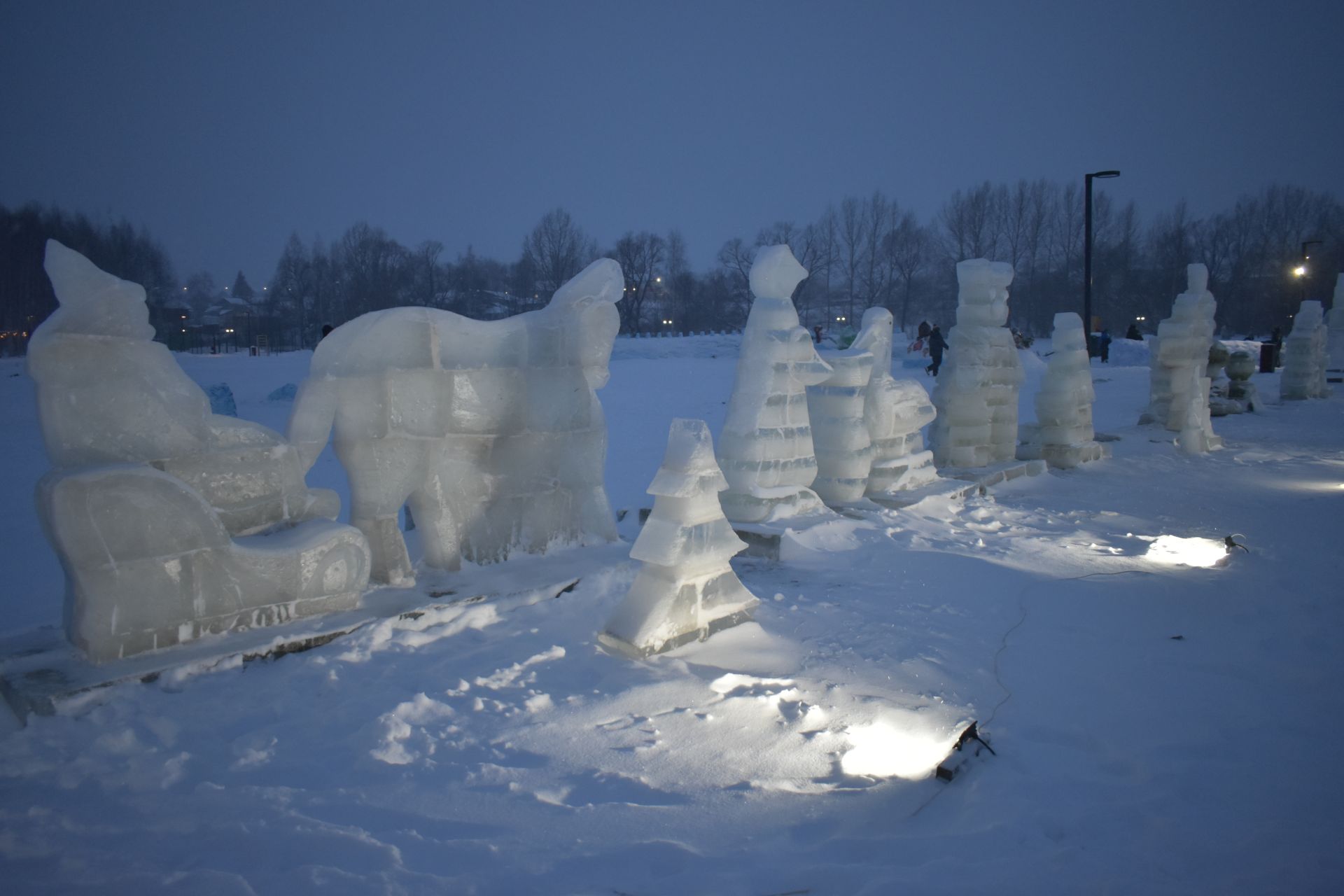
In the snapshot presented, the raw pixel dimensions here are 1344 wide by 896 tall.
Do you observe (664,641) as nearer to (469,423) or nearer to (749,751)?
(749,751)

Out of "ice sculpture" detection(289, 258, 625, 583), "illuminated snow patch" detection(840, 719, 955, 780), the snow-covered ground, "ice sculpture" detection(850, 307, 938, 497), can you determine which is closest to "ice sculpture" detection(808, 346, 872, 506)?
"ice sculpture" detection(850, 307, 938, 497)

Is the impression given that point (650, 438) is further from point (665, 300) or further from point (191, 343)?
point (665, 300)

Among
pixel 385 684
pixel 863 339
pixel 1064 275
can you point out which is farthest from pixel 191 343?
pixel 1064 275

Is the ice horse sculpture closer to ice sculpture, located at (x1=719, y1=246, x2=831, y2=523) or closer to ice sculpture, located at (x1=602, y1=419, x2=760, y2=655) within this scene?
ice sculpture, located at (x1=602, y1=419, x2=760, y2=655)

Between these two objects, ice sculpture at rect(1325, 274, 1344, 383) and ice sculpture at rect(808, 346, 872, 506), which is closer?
ice sculpture at rect(808, 346, 872, 506)

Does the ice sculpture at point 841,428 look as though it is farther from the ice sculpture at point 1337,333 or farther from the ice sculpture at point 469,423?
the ice sculpture at point 1337,333

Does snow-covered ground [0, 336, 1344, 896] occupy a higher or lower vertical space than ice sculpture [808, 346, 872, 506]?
lower

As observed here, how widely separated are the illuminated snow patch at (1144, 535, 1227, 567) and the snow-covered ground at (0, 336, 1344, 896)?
14.6 inches

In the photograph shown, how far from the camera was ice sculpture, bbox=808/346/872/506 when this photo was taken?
7715 mm

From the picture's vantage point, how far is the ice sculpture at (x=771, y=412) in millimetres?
6980

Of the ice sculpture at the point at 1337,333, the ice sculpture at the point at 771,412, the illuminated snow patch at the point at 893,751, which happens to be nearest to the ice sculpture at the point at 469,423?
the ice sculpture at the point at 771,412

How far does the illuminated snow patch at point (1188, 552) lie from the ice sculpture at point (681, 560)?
12.5 ft

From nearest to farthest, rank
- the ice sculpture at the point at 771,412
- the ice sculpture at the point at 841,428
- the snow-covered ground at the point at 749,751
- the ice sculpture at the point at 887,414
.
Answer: the snow-covered ground at the point at 749,751 → the ice sculpture at the point at 771,412 → the ice sculpture at the point at 841,428 → the ice sculpture at the point at 887,414

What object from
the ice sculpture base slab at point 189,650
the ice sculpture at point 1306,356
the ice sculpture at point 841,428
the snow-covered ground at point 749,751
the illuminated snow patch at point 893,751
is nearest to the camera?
the snow-covered ground at point 749,751
